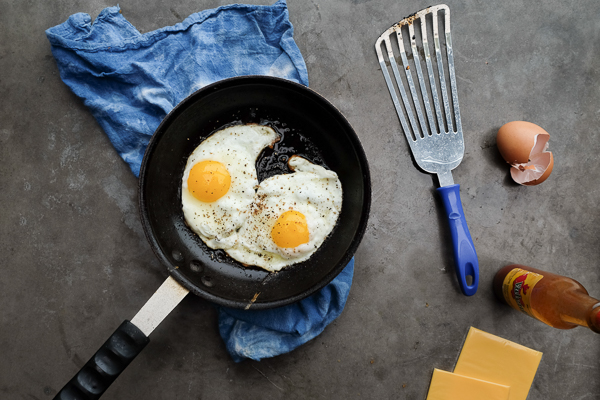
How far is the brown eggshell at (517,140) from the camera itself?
1797mm

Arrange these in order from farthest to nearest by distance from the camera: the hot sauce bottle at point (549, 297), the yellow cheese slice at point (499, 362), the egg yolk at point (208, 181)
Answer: the yellow cheese slice at point (499, 362) → the egg yolk at point (208, 181) → the hot sauce bottle at point (549, 297)

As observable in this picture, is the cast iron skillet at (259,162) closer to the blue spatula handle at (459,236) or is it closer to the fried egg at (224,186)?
the fried egg at (224,186)

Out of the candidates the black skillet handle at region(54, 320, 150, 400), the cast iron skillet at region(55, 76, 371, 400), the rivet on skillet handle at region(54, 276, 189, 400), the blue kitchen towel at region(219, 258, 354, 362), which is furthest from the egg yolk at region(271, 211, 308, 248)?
the black skillet handle at region(54, 320, 150, 400)

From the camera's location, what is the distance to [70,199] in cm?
190

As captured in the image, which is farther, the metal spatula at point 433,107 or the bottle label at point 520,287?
the metal spatula at point 433,107

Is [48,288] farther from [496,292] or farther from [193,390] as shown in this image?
[496,292]

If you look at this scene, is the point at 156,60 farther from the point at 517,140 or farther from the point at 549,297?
the point at 549,297

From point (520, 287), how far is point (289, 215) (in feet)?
4.06

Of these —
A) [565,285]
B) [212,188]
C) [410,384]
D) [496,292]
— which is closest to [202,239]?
[212,188]

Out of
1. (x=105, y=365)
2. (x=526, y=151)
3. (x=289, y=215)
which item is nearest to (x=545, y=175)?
(x=526, y=151)

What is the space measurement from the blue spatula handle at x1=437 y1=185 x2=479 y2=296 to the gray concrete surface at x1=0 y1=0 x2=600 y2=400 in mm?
82

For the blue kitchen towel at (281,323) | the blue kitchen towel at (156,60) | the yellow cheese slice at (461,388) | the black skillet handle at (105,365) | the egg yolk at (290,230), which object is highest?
the blue kitchen towel at (156,60)

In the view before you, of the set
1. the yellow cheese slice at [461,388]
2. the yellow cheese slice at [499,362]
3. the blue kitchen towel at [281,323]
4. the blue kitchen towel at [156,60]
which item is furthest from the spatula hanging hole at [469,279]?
the blue kitchen towel at [156,60]

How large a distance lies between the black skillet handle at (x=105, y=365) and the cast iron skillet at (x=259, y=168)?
13.1 inches
